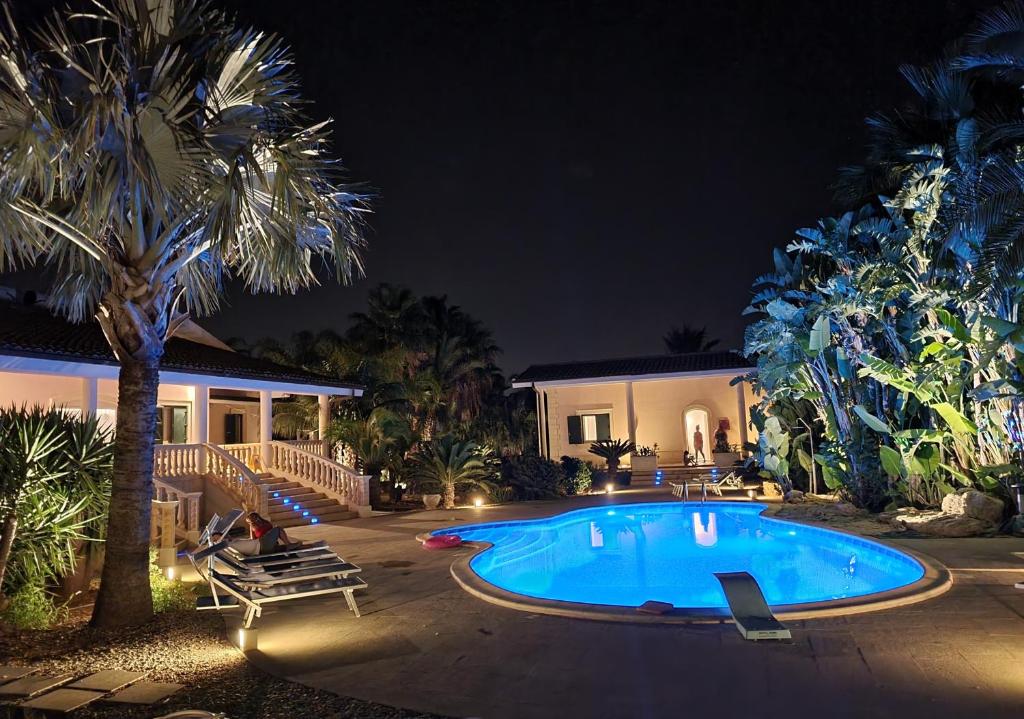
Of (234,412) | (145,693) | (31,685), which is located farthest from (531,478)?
(31,685)

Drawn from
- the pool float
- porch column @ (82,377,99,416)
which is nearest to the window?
the pool float

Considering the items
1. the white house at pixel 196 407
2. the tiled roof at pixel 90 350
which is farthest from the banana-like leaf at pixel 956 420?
the tiled roof at pixel 90 350

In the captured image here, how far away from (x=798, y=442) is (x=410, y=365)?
14.9m

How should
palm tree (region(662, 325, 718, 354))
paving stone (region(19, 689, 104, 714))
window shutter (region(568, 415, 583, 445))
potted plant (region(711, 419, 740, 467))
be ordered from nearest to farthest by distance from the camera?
1. paving stone (region(19, 689, 104, 714))
2. potted plant (region(711, 419, 740, 467))
3. window shutter (region(568, 415, 583, 445))
4. palm tree (region(662, 325, 718, 354))

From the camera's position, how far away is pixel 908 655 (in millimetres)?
5422

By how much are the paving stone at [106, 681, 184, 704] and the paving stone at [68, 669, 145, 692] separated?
4.1 inches

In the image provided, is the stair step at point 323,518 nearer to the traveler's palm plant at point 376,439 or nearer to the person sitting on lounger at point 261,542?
the traveler's palm plant at point 376,439

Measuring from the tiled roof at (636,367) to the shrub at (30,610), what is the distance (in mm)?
22591

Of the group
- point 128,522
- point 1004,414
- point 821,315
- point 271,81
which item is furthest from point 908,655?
point 821,315

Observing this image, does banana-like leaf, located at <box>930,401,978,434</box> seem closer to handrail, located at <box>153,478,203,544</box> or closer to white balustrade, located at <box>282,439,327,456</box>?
handrail, located at <box>153,478,203,544</box>

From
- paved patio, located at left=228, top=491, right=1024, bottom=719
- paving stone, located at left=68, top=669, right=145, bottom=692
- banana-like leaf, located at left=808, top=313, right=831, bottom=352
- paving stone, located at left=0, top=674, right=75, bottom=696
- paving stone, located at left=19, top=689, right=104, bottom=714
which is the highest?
banana-like leaf, located at left=808, top=313, right=831, bottom=352

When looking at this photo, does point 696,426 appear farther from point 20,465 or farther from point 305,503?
point 20,465

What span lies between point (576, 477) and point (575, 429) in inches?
326

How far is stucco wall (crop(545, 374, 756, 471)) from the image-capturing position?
1141 inches
